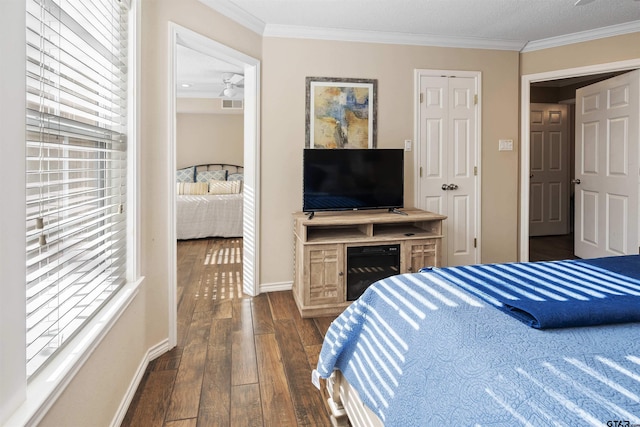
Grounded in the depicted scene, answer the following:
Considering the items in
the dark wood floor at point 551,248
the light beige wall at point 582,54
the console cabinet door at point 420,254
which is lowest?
the dark wood floor at point 551,248

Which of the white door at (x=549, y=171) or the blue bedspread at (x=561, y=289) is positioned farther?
the white door at (x=549, y=171)

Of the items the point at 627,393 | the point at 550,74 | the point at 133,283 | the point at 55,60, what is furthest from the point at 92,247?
the point at 550,74

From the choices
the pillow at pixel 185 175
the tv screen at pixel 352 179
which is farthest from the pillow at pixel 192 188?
the tv screen at pixel 352 179

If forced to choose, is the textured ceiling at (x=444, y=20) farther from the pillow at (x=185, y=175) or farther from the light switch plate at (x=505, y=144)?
the pillow at (x=185, y=175)

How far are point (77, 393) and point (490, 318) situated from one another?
1355 millimetres

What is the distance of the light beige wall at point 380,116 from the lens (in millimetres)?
3625

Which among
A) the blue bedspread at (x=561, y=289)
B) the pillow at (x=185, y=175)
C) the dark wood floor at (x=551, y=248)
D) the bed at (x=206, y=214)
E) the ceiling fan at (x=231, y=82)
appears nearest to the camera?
the blue bedspread at (x=561, y=289)

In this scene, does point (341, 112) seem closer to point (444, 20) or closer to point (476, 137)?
point (444, 20)

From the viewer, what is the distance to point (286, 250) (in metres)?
3.73

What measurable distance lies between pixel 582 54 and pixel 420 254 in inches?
106

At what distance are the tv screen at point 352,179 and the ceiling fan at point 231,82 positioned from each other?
11.1 ft

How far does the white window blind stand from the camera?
114cm

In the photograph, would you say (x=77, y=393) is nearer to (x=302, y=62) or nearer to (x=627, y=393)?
(x=627, y=393)

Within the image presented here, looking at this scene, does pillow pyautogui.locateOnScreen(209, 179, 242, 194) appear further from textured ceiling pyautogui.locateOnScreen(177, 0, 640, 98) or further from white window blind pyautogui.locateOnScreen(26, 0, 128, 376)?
white window blind pyautogui.locateOnScreen(26, 0, 128, 376)
